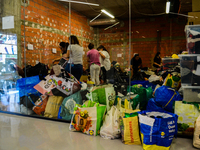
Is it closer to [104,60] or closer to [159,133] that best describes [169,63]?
[104,60]

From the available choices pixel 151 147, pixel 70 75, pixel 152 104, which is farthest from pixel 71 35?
pixel 151 147

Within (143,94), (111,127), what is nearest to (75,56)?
(143,94)

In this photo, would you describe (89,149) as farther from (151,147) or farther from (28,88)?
(28,88)

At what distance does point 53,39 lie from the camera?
3.57 m

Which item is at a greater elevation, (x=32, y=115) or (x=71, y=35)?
(x=71, y=35)

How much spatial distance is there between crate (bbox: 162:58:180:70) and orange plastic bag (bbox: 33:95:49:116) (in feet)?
7.28

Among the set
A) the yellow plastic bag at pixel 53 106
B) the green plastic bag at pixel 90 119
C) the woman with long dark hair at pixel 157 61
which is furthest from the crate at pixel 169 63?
the yellow plastic bag at pixel 53 106

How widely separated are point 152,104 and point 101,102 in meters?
0.81

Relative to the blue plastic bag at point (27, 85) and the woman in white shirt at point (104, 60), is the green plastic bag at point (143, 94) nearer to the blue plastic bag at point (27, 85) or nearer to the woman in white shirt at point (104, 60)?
the woman in white shirt at point (104, 60)

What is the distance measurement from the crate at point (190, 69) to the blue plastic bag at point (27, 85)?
271 cm

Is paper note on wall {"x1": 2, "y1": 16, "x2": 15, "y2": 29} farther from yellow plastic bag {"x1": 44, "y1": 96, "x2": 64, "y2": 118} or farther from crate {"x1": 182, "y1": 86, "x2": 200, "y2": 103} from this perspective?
crate {"x1": 182, "y1": 86, "x2": 200, "y2": 103}

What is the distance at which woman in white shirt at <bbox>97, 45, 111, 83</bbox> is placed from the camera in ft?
9.93

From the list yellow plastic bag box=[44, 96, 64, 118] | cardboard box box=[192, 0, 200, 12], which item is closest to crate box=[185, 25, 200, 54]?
cardboard box box=[192, 0, 200, 12]

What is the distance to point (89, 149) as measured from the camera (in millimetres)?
2230
